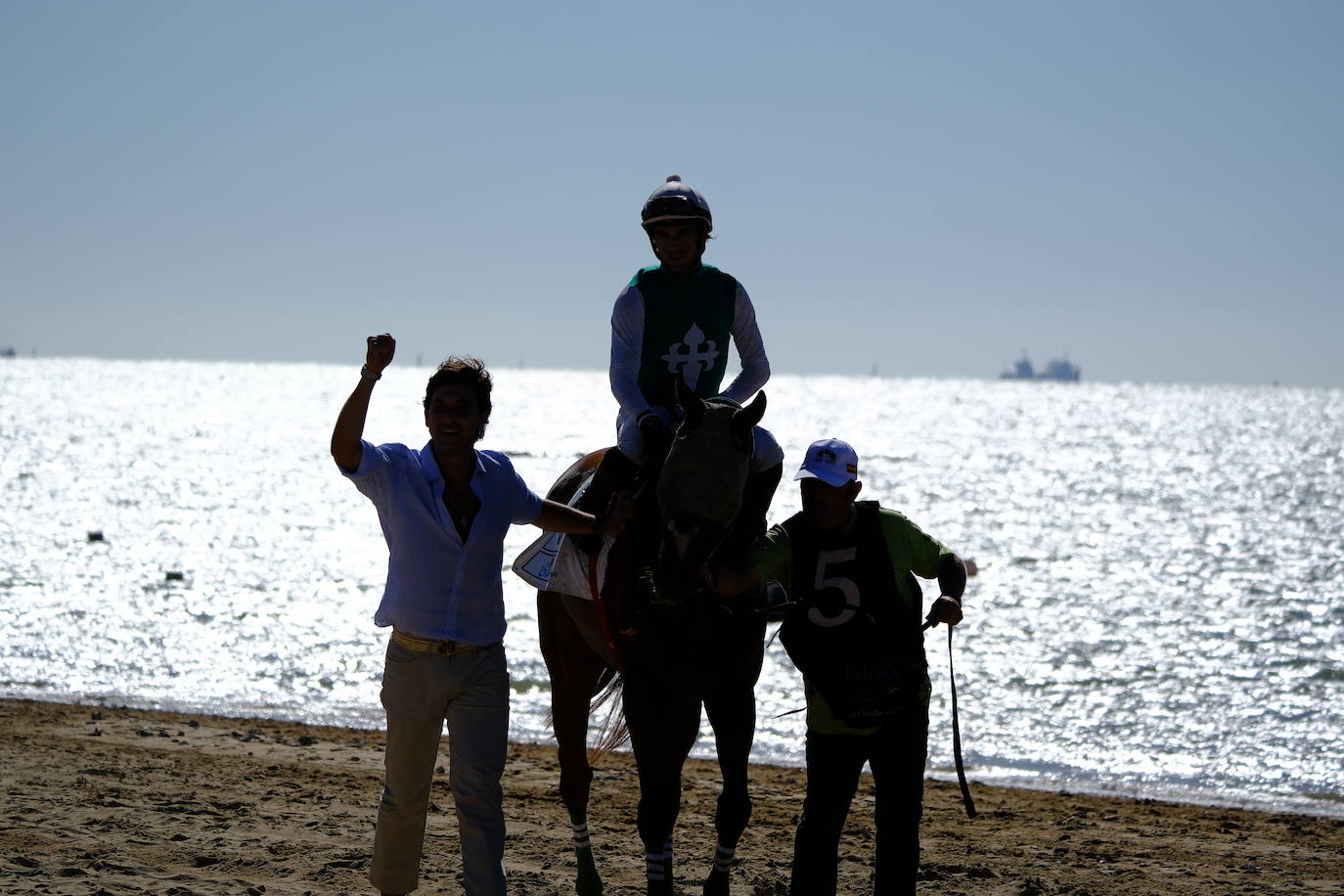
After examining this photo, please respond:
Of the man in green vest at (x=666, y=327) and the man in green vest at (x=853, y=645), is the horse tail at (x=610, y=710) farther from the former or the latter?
the man in green vest at (x=853, y=645)

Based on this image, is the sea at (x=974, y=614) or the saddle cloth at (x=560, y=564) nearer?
the saddle cloth at (x=560, y=564)

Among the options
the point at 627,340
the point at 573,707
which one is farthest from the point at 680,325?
→ the point at 573,707

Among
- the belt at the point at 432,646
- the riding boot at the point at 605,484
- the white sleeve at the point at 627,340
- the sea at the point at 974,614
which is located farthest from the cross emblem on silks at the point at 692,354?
the sea at the point at 974,614

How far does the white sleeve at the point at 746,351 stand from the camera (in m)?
7.09

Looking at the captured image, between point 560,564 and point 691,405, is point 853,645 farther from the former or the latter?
point 560,564

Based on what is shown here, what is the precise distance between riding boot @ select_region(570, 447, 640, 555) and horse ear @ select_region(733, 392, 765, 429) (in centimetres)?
110

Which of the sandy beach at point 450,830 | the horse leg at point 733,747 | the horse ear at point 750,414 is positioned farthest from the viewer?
the sandy beach at point 450,830

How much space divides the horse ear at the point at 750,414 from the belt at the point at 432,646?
4.89 ft

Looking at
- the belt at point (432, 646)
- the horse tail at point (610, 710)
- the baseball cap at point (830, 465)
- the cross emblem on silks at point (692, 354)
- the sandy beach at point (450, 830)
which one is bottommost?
the sandy beach at point (450, 830)

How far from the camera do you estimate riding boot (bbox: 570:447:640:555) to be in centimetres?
688

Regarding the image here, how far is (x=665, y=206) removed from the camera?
6.66 meters

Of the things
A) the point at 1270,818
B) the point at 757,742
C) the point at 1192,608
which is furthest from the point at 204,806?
the point at 1192,608

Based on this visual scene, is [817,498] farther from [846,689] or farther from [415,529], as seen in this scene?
[415,529]

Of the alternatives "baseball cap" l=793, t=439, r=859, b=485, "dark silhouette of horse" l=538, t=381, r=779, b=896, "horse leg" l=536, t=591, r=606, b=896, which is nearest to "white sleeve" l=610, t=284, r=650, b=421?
"dark silhouette of horse" l=538, t=381, r=779, b=896
